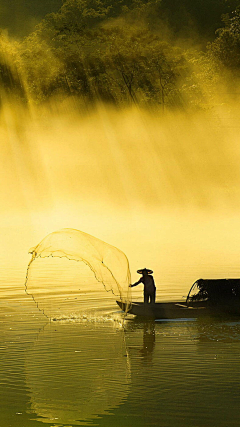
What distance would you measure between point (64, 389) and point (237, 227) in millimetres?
110107

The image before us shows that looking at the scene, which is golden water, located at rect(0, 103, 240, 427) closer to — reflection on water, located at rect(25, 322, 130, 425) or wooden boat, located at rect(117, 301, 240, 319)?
reflection on water, located at rect(25, 322, 130, 425)

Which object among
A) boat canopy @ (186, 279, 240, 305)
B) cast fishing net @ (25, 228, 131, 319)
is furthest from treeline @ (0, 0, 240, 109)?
boat canopy @ (186, 279, 240, 305)

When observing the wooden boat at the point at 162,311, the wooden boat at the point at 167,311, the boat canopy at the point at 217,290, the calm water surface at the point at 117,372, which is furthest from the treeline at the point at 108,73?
the calm water surface at the point at 117,372

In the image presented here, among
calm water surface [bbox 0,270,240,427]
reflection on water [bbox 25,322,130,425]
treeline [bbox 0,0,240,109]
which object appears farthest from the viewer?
treeline [bbox 0,0,240,109]

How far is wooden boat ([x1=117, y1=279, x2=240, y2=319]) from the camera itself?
29.9m

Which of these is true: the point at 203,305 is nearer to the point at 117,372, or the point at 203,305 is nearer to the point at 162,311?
the point at 162,311

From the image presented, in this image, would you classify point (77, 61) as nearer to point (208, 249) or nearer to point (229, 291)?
point (208, 249)

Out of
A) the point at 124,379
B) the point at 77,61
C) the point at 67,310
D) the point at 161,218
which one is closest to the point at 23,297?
the point at 67,310

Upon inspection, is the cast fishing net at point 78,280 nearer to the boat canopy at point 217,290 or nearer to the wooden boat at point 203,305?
the wooden boat at point 203,305

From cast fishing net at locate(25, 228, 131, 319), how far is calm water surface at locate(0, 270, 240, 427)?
2.22m

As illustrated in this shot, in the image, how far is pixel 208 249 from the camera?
80625 millimetres

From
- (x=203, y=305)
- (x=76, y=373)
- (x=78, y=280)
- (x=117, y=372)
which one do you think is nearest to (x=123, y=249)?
(x=78, y=280)

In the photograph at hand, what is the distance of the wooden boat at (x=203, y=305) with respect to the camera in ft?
98.0

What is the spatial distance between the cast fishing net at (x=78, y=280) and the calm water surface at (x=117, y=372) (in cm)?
222
